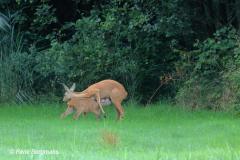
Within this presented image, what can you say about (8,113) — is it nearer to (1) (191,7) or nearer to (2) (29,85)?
(2) (29,85)

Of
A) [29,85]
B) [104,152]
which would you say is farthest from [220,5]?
[104,152]

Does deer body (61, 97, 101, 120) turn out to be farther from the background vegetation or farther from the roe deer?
the background vegetation

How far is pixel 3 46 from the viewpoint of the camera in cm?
2275

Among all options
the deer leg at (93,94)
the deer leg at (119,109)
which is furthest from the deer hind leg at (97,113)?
the deer leg at (119,109)

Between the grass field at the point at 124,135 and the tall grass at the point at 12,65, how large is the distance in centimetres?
221

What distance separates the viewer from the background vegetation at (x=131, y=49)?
2012cm

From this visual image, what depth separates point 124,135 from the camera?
43.9 feet

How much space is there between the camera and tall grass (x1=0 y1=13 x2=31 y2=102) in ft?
71.1

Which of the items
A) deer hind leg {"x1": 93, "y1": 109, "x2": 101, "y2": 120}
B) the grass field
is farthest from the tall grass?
deer hind leg {"x1": 93, "y1": 109, "x2": 101, "y2": 120}

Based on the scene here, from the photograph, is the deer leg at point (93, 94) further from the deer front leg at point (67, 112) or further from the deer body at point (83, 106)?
the deer front leg at point (67, 112)

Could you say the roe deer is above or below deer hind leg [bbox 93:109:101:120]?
above

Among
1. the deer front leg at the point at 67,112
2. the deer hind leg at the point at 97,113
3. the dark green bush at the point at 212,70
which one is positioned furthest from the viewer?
the dark green bush at the point at 212,70

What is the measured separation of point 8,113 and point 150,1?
5.45 m

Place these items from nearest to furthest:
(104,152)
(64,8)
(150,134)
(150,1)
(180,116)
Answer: (104,152) → (150,134) → (180,116) → (150,1) → (64,8)
